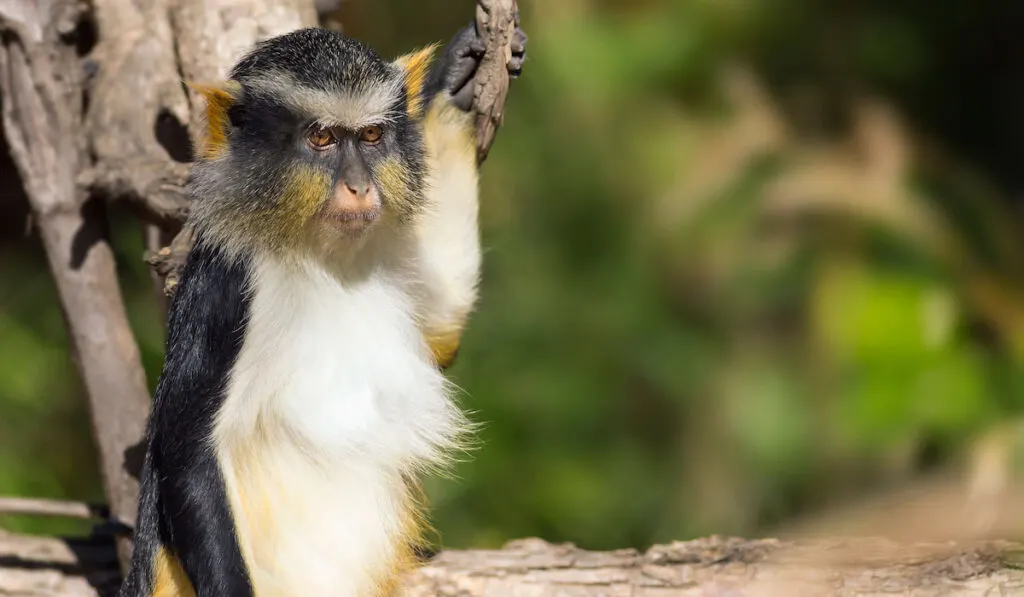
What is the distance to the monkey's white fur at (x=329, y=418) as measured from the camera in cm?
238

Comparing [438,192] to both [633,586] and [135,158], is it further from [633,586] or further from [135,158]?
[633,586]

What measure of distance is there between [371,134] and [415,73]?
24 centimetres

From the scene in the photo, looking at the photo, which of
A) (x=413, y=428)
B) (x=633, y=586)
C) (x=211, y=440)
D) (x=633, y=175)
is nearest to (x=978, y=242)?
(x=633, y=175)

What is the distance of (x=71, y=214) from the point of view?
118 inches

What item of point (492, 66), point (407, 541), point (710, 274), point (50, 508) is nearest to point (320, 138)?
point (492, 66)

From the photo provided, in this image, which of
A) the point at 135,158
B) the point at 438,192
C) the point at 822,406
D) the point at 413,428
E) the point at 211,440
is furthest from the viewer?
the point at 822,406

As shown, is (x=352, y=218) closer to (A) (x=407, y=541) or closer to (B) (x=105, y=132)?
(A) (x=407, y=541)

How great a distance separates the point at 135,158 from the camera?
2994mm

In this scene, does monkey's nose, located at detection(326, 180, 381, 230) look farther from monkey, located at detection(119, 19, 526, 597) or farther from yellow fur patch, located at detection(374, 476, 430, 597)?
yellow fur patch, located at detection(374, 476, 430, 597)

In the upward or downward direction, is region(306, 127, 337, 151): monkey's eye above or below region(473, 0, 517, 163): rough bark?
below

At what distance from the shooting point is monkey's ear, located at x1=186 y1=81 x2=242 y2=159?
7.79ft

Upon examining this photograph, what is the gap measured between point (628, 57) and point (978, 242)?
1.69 m

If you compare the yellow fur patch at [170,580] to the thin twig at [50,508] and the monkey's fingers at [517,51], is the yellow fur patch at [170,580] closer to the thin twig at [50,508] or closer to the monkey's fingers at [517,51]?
the thin twig at [50,508]

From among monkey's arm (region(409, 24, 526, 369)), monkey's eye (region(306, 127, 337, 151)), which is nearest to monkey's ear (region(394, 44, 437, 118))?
monkey's arm (region(409, 24, 526, 369))
